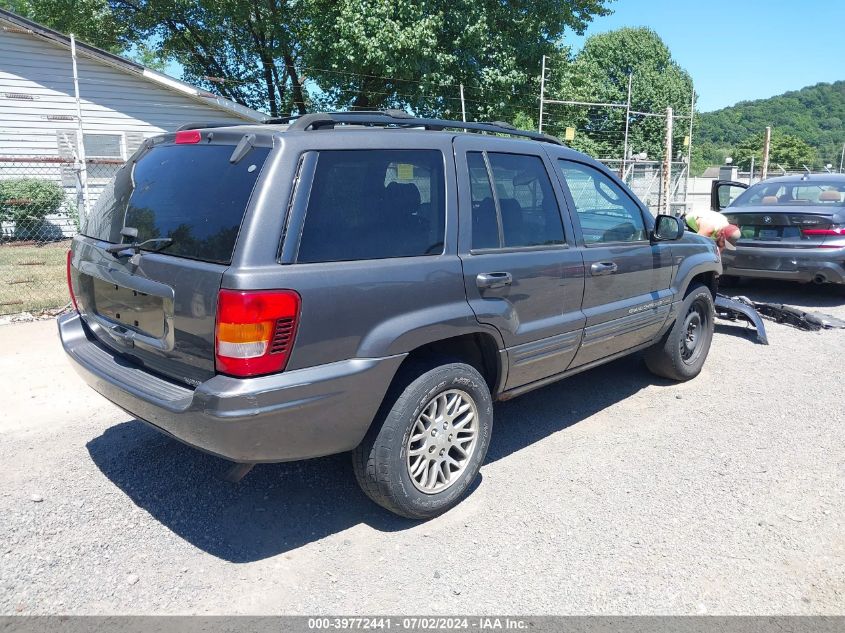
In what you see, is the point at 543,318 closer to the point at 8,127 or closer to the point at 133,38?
the point at 8,127

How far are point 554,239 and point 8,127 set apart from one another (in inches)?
574

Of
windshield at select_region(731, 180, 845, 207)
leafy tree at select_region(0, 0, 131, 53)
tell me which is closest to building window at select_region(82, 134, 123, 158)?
leafy tree at select_region(0, 0, 131, 53)

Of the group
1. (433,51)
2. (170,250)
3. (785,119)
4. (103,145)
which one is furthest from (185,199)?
(785,119)

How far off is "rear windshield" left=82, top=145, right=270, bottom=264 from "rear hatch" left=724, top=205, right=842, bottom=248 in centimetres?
761

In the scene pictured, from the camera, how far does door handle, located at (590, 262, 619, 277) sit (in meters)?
4.10

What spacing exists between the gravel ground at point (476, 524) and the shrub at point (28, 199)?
1004 cm

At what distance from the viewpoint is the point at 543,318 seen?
3.79 meters

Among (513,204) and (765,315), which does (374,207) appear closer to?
(513,204)

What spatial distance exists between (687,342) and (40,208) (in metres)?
13.3

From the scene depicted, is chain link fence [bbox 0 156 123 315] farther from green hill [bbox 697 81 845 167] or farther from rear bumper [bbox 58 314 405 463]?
green hill [bbox 697 81 845 167]

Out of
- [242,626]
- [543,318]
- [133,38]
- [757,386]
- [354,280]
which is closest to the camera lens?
[242,626]

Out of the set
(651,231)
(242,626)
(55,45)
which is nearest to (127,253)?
(242,626)

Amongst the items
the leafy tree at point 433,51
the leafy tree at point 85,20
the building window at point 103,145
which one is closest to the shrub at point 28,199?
the building window at point 103,145

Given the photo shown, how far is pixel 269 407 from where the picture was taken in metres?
2.64
